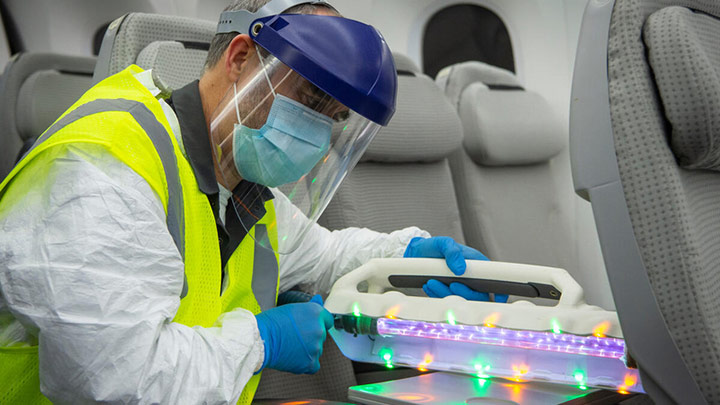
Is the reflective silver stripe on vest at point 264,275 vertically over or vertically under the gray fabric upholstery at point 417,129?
over

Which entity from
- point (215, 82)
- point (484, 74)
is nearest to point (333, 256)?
point (215, 82)

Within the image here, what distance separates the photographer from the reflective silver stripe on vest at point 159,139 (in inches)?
46.1

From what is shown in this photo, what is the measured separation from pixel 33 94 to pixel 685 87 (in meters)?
2.84

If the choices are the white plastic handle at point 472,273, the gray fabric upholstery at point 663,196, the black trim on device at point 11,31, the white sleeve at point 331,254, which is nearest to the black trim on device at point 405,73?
the white sleeve at point 331,254

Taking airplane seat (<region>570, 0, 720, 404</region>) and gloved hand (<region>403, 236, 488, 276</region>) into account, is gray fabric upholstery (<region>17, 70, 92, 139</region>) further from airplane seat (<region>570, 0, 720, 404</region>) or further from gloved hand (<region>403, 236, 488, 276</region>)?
Answer: airplane seat (<region>570, 0, 720, 404</region>)

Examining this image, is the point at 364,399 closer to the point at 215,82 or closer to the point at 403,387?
the point at 403,387

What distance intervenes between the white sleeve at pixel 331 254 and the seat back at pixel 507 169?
138cm

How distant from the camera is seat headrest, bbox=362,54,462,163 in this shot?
8.57 feet

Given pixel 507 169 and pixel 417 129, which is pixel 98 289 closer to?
pixel 417 129

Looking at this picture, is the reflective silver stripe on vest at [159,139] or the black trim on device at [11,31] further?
the black trim on device at [11,31]

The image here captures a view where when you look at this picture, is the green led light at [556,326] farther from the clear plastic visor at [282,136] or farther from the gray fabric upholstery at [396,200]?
the gray fabric upholstery at [396,200]

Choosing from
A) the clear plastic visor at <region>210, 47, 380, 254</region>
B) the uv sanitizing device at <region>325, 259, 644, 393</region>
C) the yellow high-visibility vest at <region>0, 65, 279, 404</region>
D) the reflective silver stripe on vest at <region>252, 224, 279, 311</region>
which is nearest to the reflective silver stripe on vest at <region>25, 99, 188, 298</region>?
the yellow high-visibility vest at <region>0, 65, 279, 404</region>

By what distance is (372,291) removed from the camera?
5.61 ft

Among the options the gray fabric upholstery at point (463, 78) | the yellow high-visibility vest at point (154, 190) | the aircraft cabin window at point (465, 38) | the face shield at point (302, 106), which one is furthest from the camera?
the aircraft cabin window at point (465, 38)
